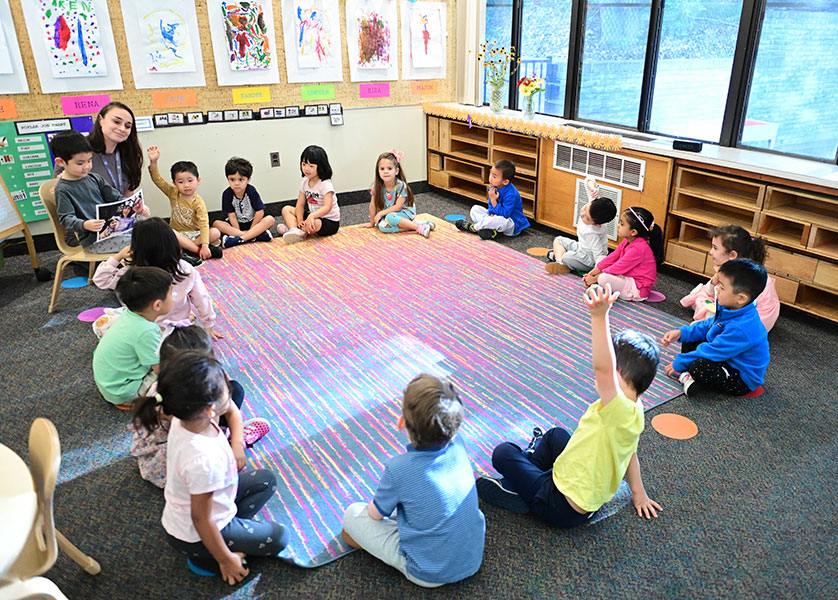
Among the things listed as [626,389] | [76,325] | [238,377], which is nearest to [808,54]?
[626,389]

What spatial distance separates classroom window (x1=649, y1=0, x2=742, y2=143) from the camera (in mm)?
3766

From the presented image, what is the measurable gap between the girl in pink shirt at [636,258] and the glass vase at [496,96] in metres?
2.10

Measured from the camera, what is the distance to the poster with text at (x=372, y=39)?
507cm

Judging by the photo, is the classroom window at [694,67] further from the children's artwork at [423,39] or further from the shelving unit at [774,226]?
the children's artwork at [423,39]

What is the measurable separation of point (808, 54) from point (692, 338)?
199 centimetres

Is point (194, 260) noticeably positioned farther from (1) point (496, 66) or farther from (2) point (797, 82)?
(2) point (797, 82)

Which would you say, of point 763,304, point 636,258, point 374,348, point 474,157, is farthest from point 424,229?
point 763,304

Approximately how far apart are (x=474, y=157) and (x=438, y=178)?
591 mm

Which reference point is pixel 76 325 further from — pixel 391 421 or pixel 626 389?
pixel 626 389

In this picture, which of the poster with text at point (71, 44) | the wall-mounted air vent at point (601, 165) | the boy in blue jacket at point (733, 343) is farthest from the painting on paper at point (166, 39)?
the boy in blue jacket at point (733, 343)

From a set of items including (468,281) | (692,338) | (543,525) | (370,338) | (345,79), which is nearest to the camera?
(543,525)

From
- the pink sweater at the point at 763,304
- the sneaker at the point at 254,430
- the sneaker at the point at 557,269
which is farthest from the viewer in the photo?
the sneaker at the point at 557,269

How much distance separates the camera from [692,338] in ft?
8.85

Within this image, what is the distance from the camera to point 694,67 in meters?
3.98
